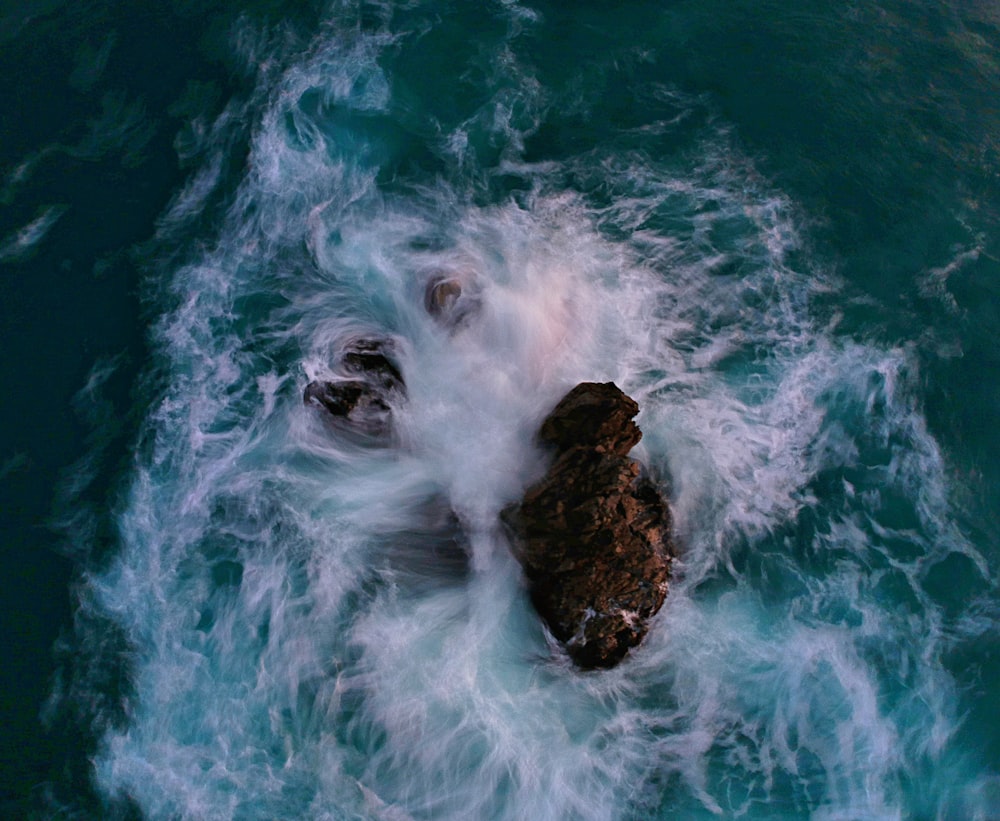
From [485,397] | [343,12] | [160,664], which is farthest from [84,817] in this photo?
[343,12]

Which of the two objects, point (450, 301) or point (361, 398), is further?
point (450, 301)

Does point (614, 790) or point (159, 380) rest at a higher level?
point (159, 380)

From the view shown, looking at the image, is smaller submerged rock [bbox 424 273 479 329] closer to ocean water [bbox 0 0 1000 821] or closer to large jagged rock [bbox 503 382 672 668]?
ocean water [bbox 0 0 1000 821]

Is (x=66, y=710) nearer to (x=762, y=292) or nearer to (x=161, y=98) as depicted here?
(x=161, y=98)

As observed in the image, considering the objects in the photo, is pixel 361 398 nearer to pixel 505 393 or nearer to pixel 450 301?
pixel 450 301

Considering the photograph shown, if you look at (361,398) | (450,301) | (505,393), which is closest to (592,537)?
(505,393)

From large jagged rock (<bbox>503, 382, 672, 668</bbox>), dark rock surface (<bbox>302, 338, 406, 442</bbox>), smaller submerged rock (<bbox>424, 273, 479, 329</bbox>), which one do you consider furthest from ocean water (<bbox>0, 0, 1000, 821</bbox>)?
large jagged rock (<bbox>503, 382, 672, 668</bbox>)
